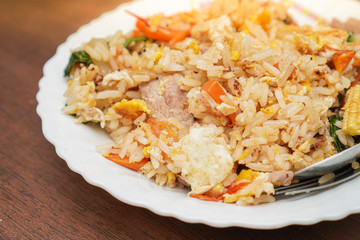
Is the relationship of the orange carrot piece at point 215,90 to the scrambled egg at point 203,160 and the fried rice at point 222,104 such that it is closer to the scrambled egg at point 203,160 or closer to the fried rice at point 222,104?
the fried rice at point 222,104

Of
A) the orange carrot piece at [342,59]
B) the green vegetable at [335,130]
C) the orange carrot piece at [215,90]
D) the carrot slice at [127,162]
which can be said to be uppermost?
the orange carrot piece at [342,59]

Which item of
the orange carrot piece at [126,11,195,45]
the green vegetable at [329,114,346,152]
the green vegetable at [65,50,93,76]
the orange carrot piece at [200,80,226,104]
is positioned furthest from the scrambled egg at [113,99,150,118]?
the green vegetable at [329,114,346,152]

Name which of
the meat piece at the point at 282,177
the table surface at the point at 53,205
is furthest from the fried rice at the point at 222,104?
the table surface at the point at 53,205

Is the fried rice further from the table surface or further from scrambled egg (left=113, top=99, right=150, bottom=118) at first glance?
the table surface

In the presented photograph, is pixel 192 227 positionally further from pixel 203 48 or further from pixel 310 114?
pixel 203 48

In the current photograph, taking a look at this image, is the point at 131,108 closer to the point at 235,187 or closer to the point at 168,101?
the point at 168,101

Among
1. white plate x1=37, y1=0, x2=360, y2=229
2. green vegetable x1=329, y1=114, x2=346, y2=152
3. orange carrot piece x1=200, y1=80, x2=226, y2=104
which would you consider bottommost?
white plate x1=37, y1=0, x2=360, y2=229

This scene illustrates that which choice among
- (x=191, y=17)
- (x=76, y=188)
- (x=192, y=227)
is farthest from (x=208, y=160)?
(x=191, y=17)
